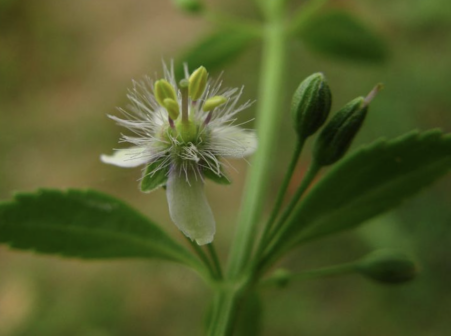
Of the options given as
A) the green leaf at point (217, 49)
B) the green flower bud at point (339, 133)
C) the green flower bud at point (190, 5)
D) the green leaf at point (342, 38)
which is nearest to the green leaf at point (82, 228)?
the green flower bud at point (339, 133)

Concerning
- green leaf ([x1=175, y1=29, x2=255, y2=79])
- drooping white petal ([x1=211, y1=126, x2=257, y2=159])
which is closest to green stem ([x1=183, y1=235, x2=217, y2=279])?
drooping white petal ([x1=211, y1=126, x2=257, y2=159])

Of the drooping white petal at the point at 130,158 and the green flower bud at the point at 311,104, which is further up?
the green flower bud at the point at 311,104

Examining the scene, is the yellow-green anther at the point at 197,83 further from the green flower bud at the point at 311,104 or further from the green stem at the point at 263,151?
the green stem at the point at 263,151

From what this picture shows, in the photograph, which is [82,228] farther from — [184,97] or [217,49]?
[217,49]

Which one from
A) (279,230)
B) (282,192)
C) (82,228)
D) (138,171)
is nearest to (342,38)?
(138,171)

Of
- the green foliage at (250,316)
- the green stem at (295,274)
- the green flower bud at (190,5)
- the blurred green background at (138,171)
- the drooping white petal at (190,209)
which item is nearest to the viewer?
the drooping white petal at (190,209)

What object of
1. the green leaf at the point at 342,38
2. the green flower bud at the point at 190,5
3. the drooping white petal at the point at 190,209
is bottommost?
the drooping white petal at the point at 190,209

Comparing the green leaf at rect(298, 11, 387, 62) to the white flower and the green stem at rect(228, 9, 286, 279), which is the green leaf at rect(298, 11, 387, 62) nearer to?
the green stem at rect(228, 9, 286, 279)
